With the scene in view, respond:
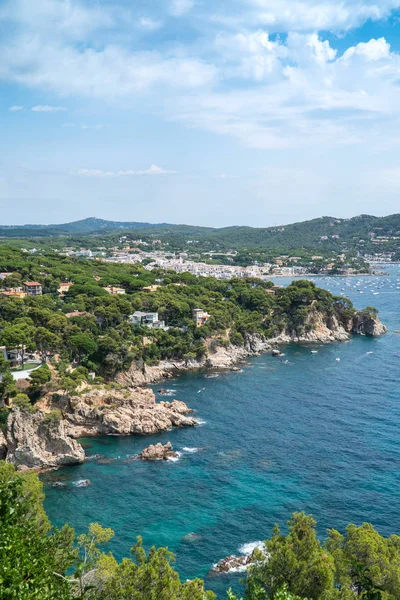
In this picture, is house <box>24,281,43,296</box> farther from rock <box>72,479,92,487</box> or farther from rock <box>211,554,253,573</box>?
rock <box>211,554,253,573</box>

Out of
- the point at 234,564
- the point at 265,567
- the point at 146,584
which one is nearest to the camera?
the point at 146,584

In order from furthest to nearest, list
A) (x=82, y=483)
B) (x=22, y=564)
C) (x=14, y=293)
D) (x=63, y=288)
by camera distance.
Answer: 1. (x=63, y=288)
2. (x=14, y=293)
3. (x=82, y=483)
4. (x=22, y=564)

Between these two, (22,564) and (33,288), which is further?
(33,288)

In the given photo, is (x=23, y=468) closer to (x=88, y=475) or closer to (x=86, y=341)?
(x=88, y=475)

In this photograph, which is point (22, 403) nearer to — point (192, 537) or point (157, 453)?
point (157, 453)

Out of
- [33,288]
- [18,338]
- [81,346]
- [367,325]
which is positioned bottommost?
[367,325]

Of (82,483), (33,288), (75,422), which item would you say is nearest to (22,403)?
(75,422)

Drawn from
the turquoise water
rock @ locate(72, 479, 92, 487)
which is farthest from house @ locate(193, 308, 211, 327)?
rock @ locate(72, 479, 92, 487)

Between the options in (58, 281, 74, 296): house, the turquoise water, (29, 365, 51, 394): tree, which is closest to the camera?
the turquoise water
